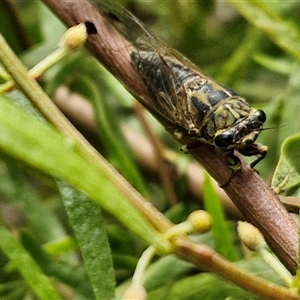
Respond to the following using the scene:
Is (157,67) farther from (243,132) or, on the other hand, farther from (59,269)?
(59,269)

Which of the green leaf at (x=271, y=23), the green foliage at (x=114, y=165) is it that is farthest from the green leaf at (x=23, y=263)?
the green leaf at (x=271, y=23)

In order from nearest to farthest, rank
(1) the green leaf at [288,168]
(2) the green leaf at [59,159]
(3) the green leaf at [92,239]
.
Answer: (2) the green leaf at [59,159], (3) the green leaf at [92,239], (1) the green leaf at [288,168]

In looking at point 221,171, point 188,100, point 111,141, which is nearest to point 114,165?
point 111,141

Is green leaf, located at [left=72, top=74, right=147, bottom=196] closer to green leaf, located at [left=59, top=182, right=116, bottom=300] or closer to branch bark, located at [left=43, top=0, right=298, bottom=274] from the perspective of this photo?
branch bark, located at [left=43, top=0, right=298, bottom=274]

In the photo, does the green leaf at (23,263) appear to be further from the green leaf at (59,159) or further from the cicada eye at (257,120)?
the cicada eye at (257,120)

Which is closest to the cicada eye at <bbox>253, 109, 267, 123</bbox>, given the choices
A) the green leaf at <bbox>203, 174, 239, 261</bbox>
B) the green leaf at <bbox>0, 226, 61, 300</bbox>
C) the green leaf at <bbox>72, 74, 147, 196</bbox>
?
the green leaf at <bbox>203, 174, 239, 261</bbox>

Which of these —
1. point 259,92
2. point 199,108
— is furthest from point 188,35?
point 199,108
